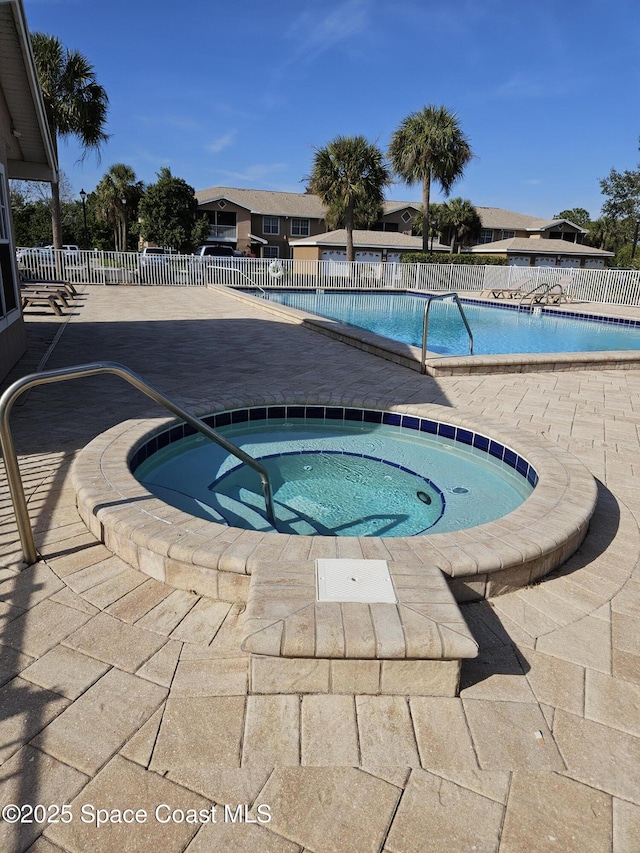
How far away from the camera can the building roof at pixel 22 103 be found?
5.61m

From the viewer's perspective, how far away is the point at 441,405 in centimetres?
585

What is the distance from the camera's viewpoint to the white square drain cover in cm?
224

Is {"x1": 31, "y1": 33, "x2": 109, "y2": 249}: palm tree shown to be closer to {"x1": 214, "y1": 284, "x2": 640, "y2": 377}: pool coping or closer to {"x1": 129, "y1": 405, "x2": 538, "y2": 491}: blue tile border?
{"x1": 214, "y1": 284, "x2": 640, "y2": 377}: pool coping

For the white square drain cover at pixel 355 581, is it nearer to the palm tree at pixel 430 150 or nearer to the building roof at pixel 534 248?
the palm tree at pixel 430 150

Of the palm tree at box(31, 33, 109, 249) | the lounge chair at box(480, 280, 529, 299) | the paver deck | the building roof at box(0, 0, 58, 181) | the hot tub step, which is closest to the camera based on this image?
the paver deck

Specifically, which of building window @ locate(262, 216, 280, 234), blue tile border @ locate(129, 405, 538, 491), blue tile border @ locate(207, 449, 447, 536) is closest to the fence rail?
building window @ locate(262, 216, 280, 234)

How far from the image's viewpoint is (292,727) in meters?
1.88

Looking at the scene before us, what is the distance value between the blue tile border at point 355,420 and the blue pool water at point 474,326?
5638 mm

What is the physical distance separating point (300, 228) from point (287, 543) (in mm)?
38809

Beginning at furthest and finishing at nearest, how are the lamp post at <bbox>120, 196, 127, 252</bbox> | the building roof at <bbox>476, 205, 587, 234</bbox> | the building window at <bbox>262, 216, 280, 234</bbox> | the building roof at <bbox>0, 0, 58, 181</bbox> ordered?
the building roof at <bbox>476, 205, 587, 234</bbox> < the building window at <bbox>262, 216, 280, 234</bbox> < the lamp post at <bbox>120, 196, 127, 252</bbox> < the building roof at <bbox>0, 0, 58, 181</bbox>

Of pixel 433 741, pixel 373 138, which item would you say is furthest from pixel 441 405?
pixel 373 138

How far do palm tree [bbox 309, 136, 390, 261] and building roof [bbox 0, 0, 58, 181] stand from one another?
63.0 feet

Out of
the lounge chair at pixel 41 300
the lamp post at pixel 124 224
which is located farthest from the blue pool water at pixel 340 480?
the lamp post at pixel 124 224

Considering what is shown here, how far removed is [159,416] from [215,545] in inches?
96.7
